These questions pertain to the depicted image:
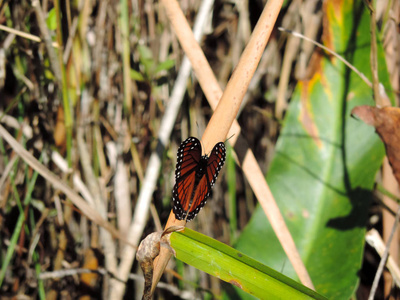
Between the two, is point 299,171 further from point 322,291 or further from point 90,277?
point 90,277

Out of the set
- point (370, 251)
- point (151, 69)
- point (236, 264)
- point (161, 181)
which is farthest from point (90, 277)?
point (370, 251)

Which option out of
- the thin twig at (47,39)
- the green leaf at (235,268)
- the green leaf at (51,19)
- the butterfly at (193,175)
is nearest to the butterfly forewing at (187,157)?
the butterfly at (193,175)

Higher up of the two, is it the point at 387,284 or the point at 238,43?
the point at 238,43

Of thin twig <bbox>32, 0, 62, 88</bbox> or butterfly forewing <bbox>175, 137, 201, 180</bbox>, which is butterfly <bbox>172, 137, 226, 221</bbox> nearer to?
butterfly forewing <bbox>175, 137, 201, 180</bbox>

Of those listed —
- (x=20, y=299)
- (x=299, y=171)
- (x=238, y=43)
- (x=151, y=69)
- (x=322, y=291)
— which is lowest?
(x=20, y=299)

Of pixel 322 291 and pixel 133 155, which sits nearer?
pixel 322 291

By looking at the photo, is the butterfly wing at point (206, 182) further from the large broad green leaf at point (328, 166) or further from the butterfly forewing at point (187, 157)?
the large broad green leaf at point (328, 166)

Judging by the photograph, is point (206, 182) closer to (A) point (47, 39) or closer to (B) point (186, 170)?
Result: (B) point (186, 170)
